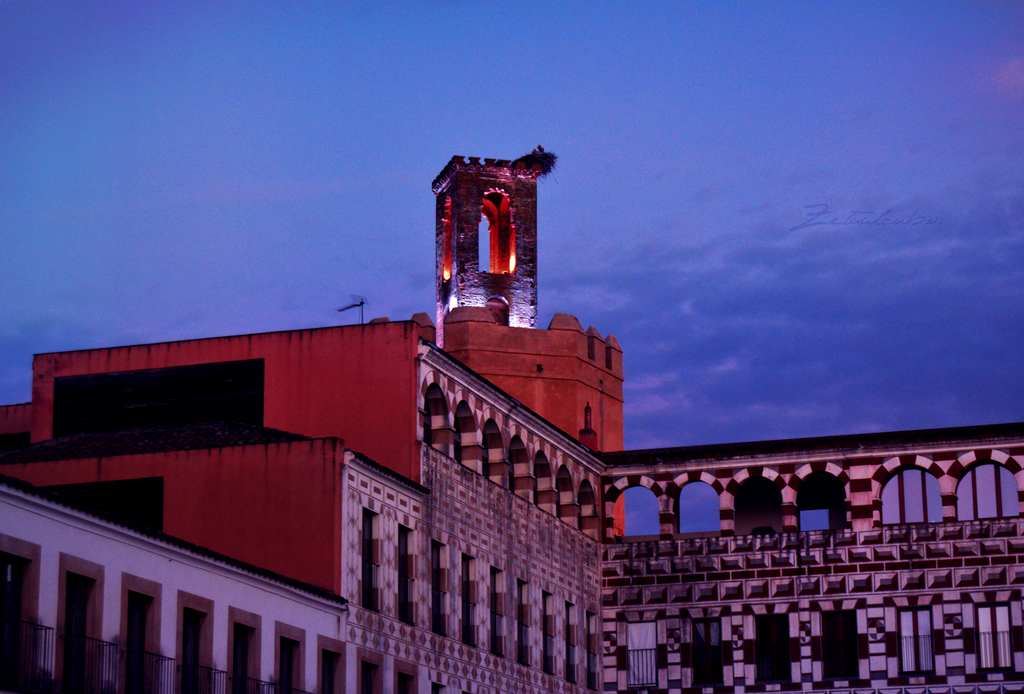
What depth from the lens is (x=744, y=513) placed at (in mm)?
49562

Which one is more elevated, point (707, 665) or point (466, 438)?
point (466, 438)

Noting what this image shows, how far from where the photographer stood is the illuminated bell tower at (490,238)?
57.6 metres

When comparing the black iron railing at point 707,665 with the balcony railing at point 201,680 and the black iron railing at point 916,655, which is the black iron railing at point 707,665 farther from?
the balcony railing at point 201,680

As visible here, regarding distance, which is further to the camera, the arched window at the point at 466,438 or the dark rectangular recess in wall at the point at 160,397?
the arched window at the point at 466,438

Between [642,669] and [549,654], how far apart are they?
4.11m

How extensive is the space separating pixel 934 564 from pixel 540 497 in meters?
9.64

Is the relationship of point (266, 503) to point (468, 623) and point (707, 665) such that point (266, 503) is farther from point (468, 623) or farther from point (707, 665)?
point (707, 665)

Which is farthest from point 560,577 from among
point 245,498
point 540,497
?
point 245,498

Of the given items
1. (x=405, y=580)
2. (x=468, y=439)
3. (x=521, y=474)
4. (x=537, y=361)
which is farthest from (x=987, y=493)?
(x=405, y=580)

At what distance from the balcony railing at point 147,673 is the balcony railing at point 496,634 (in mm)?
13446

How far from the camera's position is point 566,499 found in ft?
152

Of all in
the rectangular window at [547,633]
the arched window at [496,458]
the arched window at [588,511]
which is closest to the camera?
the arched window at [496,458]

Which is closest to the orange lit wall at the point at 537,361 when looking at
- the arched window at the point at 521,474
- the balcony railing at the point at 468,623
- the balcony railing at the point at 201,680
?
the arched window at the point at 521,474

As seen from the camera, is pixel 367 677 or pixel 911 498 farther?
pixel 911 498
